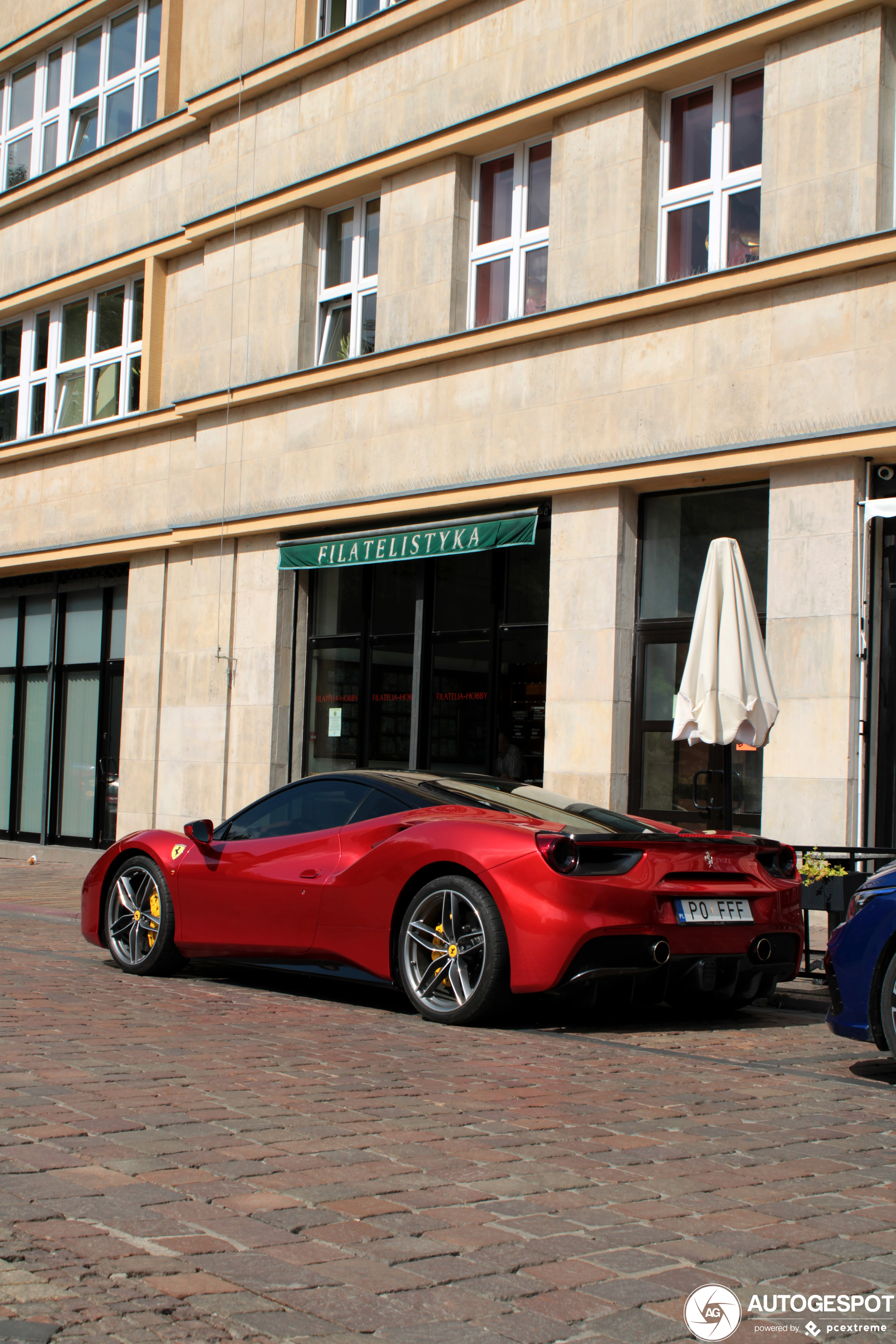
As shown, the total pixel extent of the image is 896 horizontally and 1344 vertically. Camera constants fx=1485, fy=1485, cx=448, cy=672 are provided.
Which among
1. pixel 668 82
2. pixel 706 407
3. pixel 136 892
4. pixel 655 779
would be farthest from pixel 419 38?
pixel 136 892

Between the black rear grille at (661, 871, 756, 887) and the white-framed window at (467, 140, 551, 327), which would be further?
the white-framed window at (467, 140, 551, 327)

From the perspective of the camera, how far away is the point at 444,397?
16484 mm

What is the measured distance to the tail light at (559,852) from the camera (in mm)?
7051

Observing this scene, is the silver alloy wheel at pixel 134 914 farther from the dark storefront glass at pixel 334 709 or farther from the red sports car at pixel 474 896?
the dark storefront glass at pixel 334 709

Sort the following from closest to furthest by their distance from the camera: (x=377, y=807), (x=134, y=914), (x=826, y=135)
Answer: (x=377, y=807)
(x=134, y=914)
(x=826, y=135)

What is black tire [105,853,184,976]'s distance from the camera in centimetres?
913

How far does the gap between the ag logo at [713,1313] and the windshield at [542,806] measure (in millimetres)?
4019

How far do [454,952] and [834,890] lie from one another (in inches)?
107

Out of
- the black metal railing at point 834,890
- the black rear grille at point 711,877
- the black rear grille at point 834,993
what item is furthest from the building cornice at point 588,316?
the black rear grille at point 834,993

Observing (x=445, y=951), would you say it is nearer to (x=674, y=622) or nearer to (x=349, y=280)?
(x=674, y=622)

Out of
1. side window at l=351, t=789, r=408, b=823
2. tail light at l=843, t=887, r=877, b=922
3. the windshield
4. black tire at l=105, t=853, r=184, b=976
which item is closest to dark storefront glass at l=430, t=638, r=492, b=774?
black tire at l=105, t=853, r=184, b=976

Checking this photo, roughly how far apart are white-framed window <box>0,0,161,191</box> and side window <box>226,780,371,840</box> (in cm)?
1565

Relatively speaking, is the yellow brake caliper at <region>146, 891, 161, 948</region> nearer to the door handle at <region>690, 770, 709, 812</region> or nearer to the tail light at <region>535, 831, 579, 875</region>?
the tail light at <region>535, 831, 579, 875</region>

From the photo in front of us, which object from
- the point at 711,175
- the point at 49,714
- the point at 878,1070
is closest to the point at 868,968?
the point at 878,1070
